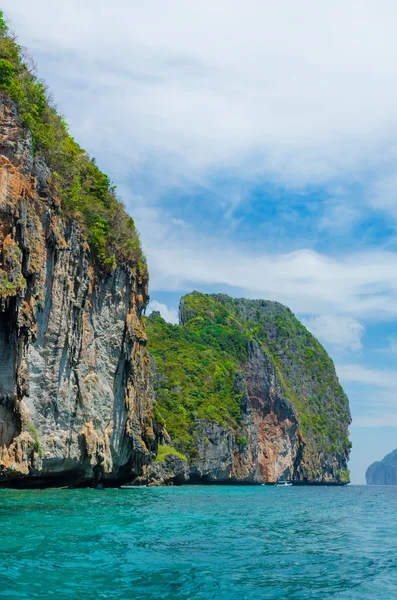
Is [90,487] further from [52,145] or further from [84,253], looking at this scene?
[52,145]

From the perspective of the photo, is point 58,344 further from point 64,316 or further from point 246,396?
point 246,396

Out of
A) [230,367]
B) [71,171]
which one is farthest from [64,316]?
[230,367]

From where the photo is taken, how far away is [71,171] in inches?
1297

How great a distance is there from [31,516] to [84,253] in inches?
725

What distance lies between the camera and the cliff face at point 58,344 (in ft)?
80.0

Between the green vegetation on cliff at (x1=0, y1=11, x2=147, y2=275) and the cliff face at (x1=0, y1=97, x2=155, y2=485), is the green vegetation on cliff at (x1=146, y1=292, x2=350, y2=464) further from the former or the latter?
the green vegetation on cliff at (x1=0, y1=11, x2=147, y2=275)

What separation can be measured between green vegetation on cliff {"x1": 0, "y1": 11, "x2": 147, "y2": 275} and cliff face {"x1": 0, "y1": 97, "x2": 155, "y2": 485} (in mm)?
831

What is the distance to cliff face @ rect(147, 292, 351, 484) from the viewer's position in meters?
83.1

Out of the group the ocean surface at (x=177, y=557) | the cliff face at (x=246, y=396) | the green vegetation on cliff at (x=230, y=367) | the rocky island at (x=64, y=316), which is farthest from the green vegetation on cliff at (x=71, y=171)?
the cliff face at (x=246, y=396)

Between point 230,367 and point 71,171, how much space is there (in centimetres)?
7556

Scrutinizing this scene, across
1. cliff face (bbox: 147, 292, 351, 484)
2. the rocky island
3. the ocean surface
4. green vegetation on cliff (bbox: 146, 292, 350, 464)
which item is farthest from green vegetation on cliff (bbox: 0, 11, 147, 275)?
cliff face (bbox: 147, 292, 351, 484)

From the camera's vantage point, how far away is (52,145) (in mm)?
30578

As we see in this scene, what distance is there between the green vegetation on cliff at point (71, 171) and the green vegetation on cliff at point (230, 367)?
834 inches

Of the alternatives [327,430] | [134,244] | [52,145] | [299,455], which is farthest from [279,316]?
[52,145]
